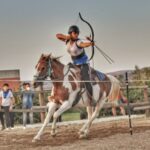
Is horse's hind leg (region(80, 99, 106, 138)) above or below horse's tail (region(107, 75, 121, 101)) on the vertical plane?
below

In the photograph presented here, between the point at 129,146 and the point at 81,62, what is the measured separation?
2.90 metres

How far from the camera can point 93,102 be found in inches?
466

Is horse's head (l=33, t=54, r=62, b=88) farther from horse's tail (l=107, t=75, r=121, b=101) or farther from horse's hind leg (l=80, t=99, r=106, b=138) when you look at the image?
horse's tail (l=107, t=75, r=121, b=101)

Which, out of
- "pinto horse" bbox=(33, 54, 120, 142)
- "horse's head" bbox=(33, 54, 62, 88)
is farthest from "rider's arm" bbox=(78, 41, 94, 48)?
"horse's head" bbox=(33, 54, 62, 88)

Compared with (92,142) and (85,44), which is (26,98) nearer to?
(85,44)

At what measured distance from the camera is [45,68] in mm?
10938

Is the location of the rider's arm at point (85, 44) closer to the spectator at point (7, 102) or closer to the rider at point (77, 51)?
the rider at point (77, 51)

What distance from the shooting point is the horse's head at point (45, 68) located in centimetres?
1088

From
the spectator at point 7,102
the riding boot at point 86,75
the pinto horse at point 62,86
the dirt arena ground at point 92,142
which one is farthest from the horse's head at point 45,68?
the spectator at point 7,102

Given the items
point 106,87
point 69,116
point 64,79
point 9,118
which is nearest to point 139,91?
point 69,116

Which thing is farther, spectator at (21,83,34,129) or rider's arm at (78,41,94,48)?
spectator at (21,83,34,129)

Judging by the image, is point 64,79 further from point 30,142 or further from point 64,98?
point 30,142

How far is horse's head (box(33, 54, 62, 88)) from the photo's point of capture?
10.9 metres

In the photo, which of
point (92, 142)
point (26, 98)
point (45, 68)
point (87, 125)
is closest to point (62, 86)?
point (45, 68)
